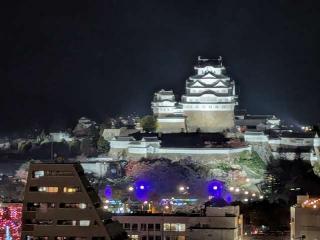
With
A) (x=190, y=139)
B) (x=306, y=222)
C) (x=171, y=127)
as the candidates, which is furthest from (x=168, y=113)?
(x=306, y=222)

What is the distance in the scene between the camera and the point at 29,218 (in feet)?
83.7

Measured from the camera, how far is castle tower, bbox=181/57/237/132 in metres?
54.3

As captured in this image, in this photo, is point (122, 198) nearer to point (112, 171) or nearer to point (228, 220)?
point (112, 171)

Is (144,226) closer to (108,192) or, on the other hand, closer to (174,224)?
(174,224)

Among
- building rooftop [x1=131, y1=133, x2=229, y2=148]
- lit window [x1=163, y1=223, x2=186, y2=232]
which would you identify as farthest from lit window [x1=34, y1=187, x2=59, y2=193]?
building rooftop [x1=131, y1=133, x2=229, y2=148]

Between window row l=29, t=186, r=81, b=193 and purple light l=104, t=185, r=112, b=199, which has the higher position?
window row l=29, t=186, r=81, b=193

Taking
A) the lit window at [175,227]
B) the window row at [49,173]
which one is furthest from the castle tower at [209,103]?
the window row at [49,173]

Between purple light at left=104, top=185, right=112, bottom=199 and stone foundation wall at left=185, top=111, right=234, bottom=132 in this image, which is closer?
purple light at left=104, top=185, right=112, bottom=199

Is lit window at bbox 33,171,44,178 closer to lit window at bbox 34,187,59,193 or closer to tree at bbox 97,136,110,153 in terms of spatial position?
lit window at bbox 34,187,59,193

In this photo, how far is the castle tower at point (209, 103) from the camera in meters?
54.3

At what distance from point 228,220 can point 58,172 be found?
8.84 meters

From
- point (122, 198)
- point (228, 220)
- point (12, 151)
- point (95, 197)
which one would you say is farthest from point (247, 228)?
point (12, 151)

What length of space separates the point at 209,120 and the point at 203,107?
60 cm

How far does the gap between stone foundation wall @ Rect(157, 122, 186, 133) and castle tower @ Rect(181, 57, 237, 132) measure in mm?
287
